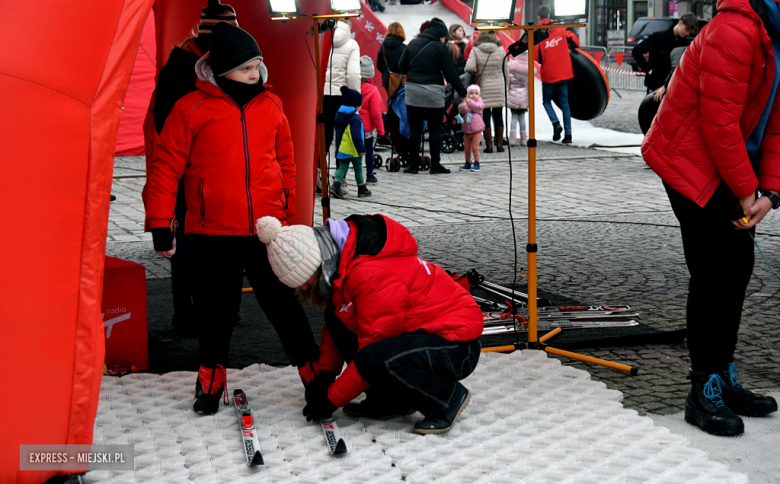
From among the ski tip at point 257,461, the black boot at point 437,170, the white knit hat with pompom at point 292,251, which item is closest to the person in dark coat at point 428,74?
the black boot at point 437,170

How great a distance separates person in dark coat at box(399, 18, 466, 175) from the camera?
34.4 ft

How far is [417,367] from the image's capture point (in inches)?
125

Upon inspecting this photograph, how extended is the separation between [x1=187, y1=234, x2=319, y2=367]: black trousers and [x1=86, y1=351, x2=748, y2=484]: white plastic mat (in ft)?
0.85

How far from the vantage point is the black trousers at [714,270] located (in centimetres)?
325

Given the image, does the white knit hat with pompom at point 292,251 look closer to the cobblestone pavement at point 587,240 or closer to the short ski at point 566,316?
the cobblestone pavement at point 587,240

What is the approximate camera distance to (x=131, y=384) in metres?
3.97

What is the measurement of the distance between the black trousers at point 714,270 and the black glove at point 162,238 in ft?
6.68

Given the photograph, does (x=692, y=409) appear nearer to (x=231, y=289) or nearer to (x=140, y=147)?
(x=231, y=289)

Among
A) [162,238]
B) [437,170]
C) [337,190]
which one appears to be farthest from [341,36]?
[162,238]

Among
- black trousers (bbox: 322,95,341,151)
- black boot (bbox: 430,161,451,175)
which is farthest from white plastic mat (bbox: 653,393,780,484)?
black boot (bbox: 430,161,451,175)

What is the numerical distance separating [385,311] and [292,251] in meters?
0.41

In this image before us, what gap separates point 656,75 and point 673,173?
691cm

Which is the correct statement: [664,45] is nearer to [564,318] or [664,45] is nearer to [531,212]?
[564,318]

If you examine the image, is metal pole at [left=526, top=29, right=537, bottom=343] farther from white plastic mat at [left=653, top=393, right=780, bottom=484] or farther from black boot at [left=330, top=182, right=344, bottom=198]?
black boot at [left=330, top=182, right=344, bottom=198]
